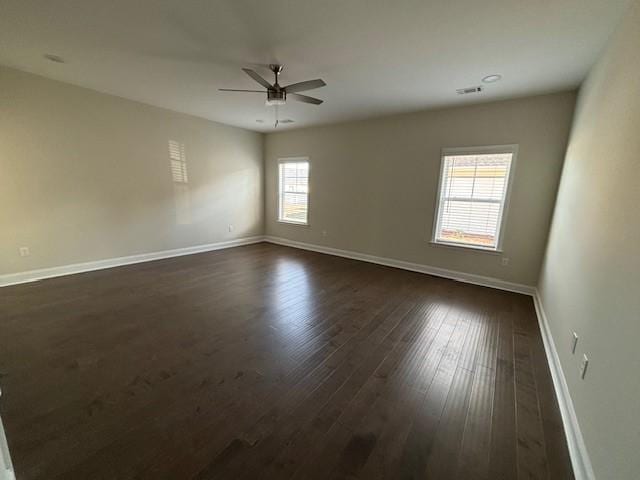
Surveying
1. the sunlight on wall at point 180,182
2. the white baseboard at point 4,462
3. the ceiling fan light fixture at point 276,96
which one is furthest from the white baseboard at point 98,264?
the ceiling fan light fixture at point 276,96

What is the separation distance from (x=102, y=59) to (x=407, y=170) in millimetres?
4434

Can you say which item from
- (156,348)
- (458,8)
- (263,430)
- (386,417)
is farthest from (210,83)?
(386,417)

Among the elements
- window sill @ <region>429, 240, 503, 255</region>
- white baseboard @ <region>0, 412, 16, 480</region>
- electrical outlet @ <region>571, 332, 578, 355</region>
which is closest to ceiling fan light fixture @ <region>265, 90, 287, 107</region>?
white baseboard @ <region>0, 412, 16, 480</region>

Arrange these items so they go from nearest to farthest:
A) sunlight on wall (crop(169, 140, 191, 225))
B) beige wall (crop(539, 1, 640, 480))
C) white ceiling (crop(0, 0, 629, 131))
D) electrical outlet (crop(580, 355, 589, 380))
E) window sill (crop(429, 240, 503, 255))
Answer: beige wall (crop(539, 1, 640, 480)) < electrical outlet (crop(580, 355, 589, 380)) < white ceiling (crop(0, 0, 629, 131)) < window sill (crop(429, 240, 503, 255)) < sunlight on wall (crop(169, 140, 191, 225))

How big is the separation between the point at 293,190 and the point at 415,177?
9.68 ft

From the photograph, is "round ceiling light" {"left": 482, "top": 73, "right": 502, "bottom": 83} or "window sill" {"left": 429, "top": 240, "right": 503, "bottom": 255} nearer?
"round ceiling light" {"left": 482, "top": 73, "right": 502, "bottom": 83}

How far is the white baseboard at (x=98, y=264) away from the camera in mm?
3497

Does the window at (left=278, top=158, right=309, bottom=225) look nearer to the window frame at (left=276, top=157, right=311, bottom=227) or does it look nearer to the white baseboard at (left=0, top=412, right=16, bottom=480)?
the window frame at (left=276, top=157, right=311, bottom=227)

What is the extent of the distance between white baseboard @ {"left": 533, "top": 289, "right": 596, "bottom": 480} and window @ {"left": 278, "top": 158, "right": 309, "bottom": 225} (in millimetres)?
4750

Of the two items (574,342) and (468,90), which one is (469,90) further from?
(574,342)

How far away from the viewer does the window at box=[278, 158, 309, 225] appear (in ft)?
19.8

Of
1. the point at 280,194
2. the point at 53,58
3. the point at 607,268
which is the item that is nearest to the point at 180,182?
the point at 280,194

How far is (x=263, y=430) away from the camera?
1.50m

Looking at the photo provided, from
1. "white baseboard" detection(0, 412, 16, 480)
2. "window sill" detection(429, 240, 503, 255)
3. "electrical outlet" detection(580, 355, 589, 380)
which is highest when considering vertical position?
"window sill" detection(429, 240, 503, 255)
